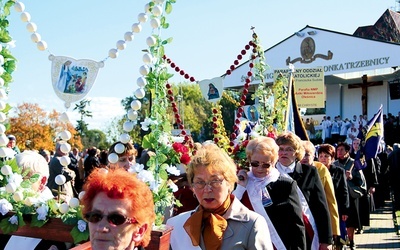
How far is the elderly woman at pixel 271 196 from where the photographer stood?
3.97 metres

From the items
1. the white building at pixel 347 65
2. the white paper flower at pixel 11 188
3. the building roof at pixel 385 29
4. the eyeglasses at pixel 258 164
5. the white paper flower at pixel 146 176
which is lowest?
the white paper flower at pixel 11 188

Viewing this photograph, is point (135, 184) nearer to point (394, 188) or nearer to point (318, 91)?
point (394, 188)

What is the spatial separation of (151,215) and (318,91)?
34.8 feet

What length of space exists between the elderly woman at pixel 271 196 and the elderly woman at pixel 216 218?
2.50ft

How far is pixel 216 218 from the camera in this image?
3.04 metres

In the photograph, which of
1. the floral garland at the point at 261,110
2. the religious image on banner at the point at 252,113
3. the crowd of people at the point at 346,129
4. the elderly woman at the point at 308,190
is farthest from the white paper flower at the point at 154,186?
the crowd of people at the point at 346,129

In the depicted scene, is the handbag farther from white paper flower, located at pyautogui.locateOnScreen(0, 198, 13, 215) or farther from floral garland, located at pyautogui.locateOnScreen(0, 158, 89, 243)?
white paper flower, located at pyautogui.locateOnScreen(0, 198, 13, 215)

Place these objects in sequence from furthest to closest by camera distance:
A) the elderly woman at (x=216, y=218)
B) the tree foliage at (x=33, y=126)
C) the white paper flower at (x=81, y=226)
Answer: the tree foliage at (x=33, y=126) → the white paper flower at (x=81, y=226) → the elderly woman at (x=216, y=218)

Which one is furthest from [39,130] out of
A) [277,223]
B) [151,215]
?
[151,215]

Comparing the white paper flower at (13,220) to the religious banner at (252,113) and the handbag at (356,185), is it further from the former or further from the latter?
the handbag at (356,185)

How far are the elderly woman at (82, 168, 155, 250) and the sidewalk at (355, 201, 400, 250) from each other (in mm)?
7253

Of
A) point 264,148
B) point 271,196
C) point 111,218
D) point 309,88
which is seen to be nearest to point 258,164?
point 264,148

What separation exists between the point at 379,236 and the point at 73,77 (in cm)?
818

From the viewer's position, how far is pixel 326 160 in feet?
23.4
